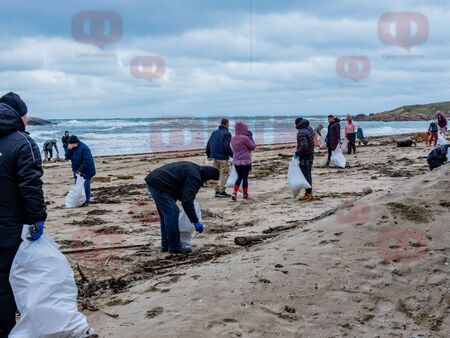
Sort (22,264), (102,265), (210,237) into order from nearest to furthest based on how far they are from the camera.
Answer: (22,264)
(102,265)
(210,237)

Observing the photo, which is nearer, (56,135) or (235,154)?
(235,154)

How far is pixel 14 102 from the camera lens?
389 centimetres

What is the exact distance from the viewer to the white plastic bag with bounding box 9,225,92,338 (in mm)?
3631

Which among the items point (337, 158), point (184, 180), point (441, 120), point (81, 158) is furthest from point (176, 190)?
point (441, 120)

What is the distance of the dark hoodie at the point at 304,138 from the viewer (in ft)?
34.3

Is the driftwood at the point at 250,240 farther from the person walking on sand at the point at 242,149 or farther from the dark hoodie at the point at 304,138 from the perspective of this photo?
the person walking on sand at the point at 242,149

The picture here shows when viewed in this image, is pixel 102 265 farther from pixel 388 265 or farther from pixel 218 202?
pixel 218 202

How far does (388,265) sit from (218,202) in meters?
6.39

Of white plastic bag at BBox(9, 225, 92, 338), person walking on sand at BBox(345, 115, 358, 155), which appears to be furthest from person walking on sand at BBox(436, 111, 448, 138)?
white plastic bag at BBox(9, 225, 92, 338)

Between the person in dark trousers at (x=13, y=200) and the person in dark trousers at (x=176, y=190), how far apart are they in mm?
2788

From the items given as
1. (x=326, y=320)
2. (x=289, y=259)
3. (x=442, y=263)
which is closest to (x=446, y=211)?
(x=442, y=263)

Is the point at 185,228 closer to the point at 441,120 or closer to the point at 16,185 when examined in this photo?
the point at 16,185

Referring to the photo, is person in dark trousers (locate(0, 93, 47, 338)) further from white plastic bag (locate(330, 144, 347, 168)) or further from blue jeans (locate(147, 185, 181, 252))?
white plastic bag (locate(330, 144, 347, 168))

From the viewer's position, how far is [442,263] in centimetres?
500
